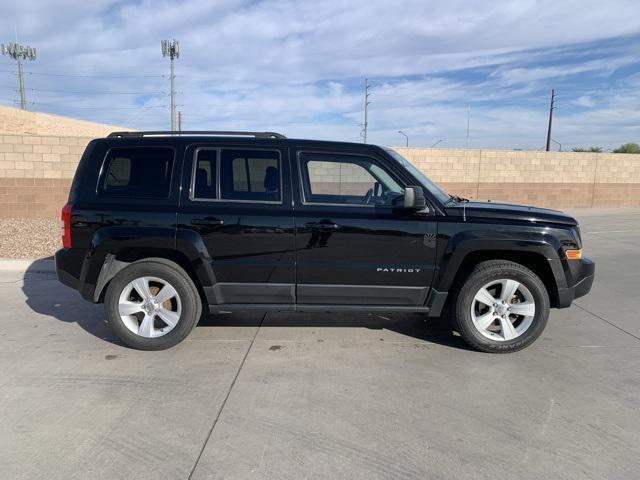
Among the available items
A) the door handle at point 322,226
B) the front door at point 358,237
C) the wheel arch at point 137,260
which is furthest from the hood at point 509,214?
the wheel arch at point 137,260

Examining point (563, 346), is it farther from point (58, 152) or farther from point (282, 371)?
point (58, 152)

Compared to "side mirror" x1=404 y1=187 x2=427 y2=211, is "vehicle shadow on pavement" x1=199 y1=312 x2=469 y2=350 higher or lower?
lower

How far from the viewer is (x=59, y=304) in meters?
5.82

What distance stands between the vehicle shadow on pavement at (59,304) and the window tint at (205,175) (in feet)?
5.60

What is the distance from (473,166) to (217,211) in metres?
13.9

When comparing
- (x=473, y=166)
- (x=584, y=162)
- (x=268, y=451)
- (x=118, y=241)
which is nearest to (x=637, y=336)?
(x=268, y=451)

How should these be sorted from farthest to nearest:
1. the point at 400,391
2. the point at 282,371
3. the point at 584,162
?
1. the point at 584,162
2. the point at 282,371
3. the point at 400,391

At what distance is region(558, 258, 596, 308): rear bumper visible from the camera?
14.1ft

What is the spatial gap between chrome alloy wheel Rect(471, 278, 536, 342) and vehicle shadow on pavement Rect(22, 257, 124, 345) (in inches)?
137

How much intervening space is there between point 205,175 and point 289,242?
1.01 m

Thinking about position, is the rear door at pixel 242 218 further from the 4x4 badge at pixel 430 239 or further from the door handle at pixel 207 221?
the 4x4 badge at pixel 430 239

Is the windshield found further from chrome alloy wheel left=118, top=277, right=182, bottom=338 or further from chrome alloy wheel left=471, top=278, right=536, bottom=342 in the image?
chrome alloy wheel left=118, top=277, right=182, bottom=338

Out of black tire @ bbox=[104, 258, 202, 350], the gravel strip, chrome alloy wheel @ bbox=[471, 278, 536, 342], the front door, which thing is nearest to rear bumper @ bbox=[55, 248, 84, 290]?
black tire @ bbox=[104, 258, 202, 350]

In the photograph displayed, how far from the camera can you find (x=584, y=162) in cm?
1759
